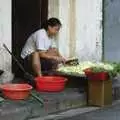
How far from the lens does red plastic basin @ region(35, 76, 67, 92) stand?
30.3 ft

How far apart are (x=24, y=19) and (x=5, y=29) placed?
4.75ft

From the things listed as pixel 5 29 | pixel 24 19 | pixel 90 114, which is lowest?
pixel 90 114

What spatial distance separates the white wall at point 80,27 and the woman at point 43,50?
103 centimetres

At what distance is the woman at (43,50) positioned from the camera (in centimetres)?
→ 980

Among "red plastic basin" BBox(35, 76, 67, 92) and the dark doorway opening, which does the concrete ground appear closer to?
"red plastic basin" BBox(35, 76, 67, 92)

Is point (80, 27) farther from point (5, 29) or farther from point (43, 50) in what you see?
point (5, 29)

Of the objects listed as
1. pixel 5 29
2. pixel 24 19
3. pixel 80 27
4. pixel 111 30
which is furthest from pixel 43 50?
pixel 111 30

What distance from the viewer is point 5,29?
32.2ft

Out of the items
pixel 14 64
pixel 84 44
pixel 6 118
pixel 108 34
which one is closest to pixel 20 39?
pixel 14 64

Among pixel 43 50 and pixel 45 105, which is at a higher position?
pixel 43 50

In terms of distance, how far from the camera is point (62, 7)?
36.8 ft

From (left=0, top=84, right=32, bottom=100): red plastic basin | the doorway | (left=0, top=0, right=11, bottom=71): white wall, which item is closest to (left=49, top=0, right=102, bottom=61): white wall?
the doorway

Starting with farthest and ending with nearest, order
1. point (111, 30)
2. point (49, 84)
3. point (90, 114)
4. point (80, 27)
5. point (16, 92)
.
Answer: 1. point (111, 30)
2. point (80, 27)
3. point (49, 84)
4. point (90, 114)
5. point (16, 92)

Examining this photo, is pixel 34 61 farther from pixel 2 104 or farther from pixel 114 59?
pixel 114 59
